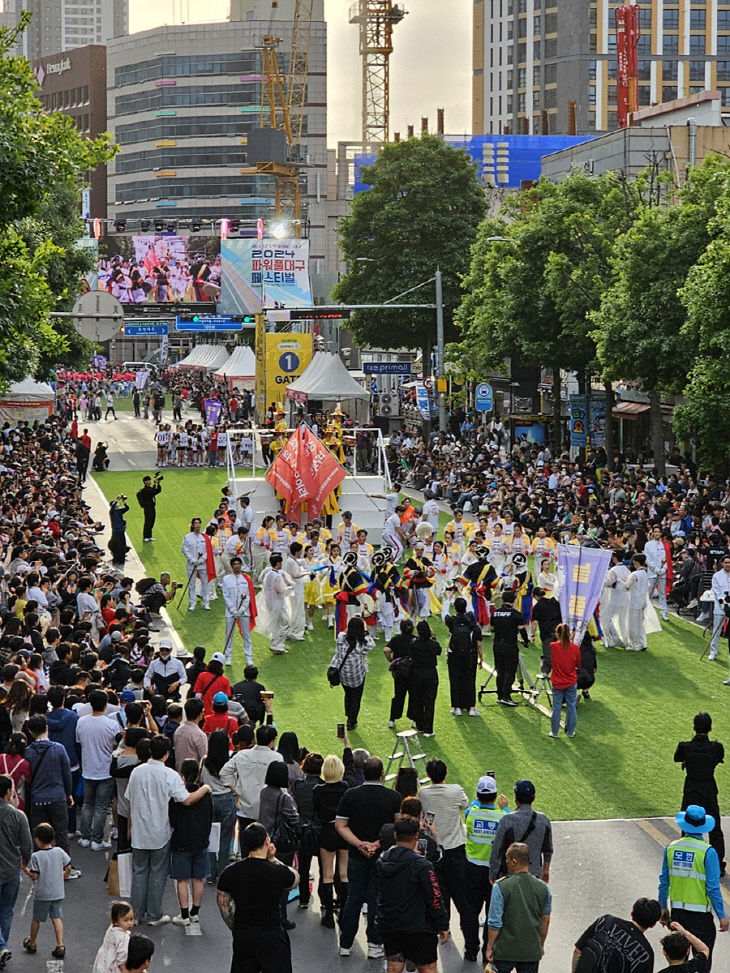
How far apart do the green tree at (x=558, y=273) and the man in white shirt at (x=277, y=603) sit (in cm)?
1901

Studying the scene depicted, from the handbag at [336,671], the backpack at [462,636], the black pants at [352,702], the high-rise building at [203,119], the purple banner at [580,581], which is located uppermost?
the high-rise building at [203,119]

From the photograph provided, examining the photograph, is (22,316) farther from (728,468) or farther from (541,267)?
(541,267)

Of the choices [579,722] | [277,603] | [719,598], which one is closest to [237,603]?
[277,603]

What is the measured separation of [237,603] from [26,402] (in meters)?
22.6

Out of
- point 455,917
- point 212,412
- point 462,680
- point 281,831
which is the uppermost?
point 212,412

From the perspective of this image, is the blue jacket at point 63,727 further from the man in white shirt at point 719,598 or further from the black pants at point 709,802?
the man in white shirt at point 719,598

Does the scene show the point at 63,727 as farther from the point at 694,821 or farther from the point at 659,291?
the point at 659,291

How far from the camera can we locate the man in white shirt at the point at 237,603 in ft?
64.0

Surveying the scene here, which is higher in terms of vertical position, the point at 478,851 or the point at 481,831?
the point at 481,831

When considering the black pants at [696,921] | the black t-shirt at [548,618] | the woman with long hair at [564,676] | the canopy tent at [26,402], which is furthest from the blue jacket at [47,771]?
the canopy tent at [26,402]

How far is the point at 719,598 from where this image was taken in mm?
20438

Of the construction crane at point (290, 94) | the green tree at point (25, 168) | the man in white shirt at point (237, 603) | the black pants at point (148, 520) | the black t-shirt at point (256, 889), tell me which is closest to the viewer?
the black t-shirt at point (256, 889)

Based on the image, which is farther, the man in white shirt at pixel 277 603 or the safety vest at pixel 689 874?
the man in white shirt at pixel 277 603

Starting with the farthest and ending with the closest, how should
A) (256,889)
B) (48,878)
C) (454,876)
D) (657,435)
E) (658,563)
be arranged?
(657,435) < (658,563) < (454,876) < (48,878) < (256,889)
